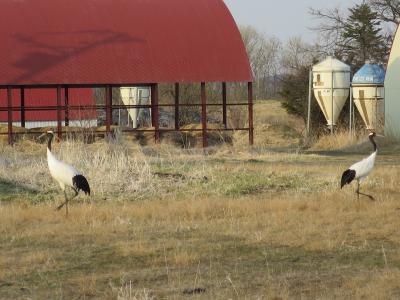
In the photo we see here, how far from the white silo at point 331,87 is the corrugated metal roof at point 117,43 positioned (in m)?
9.67

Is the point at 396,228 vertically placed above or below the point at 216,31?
below

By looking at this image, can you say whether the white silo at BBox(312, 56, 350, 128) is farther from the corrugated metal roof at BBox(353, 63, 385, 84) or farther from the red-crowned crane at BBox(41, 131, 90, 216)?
the red-crowned crane at BBox(41, 131, 90, 216)

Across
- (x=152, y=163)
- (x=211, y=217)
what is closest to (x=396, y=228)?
(x=211, y=217)

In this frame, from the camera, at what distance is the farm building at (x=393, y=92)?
36.2 metres

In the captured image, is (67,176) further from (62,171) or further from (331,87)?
(331,87)

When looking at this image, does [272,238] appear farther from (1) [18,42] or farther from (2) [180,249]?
(1) [18,42]

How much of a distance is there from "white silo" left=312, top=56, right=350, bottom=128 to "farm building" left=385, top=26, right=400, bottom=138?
6.55m

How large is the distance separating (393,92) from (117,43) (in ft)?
36.7

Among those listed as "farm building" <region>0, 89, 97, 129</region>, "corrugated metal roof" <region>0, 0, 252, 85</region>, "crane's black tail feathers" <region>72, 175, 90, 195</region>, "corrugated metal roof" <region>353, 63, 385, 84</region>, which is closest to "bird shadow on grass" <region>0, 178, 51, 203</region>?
"crane's black tail feathers" <region>72, 175, 90, 195</region>

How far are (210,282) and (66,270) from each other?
6.01ft

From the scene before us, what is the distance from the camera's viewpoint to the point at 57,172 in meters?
16.0

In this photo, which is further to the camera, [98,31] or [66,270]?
[98,31]

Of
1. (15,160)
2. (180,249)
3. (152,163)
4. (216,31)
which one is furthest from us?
(216,31)

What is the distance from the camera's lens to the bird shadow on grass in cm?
1775
